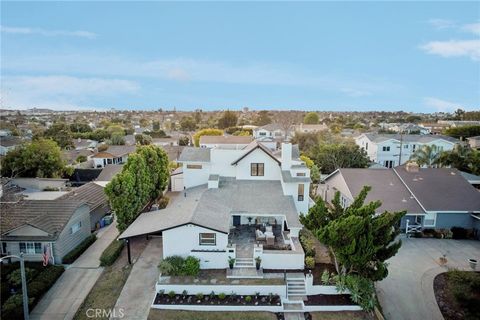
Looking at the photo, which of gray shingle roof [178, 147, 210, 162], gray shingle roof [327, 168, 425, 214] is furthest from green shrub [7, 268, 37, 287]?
gray shingle roof [327, 168, 425, 214]

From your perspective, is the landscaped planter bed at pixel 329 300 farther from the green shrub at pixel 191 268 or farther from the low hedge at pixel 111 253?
the low hedge at pixel 111 253

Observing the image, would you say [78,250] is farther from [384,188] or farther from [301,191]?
[384,188]

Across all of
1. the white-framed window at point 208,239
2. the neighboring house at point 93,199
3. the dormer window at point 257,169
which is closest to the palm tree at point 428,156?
the dormer window at point 257,169

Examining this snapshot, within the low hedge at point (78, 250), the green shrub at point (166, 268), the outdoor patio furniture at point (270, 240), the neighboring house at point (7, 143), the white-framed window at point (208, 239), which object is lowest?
the low hedge at point (78, 250)

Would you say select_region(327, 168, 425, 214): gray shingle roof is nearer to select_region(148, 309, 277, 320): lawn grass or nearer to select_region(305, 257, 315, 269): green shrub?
select_region(305, 257, 315, 269): green shrub

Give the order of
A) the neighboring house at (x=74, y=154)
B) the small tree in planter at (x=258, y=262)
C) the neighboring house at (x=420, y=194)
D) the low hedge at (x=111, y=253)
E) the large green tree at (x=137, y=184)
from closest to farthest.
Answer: the small tree in planter at (x=258, y=262) < the low hedge at (x=111, y=253) < the large green tree at (x=137, y=184) < the neighboring house at (x=420, y=194) < the neighboring house at (x=74, y=154)

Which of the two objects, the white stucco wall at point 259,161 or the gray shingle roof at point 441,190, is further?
the white stucco wall at point 259,161
